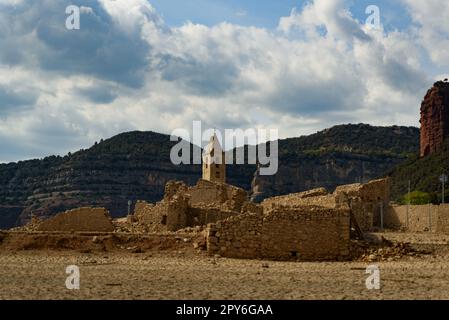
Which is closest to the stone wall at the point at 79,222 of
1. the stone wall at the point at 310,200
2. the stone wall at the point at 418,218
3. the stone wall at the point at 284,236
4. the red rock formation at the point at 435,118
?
the stone wall at the point at 310,200

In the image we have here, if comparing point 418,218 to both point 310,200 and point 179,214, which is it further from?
point 179,214

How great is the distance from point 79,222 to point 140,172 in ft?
342

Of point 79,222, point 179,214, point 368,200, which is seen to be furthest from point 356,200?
point 79,222

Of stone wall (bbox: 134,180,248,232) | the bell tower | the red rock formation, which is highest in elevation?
the red rock formation

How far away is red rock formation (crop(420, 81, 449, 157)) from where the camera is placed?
342 feet

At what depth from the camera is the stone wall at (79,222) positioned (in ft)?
96.9

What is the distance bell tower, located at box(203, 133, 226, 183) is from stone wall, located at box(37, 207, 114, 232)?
110 feet

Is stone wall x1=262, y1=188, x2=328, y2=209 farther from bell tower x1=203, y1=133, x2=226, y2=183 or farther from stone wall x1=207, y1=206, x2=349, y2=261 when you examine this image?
bell tower x1=203, y1=133, x2=226, y2=183

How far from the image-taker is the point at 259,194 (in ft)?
406

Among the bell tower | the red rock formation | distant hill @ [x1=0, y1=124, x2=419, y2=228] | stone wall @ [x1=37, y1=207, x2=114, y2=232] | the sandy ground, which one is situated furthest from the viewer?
distant hill @ [x1=0, y1=124, x2=419, y2=228]

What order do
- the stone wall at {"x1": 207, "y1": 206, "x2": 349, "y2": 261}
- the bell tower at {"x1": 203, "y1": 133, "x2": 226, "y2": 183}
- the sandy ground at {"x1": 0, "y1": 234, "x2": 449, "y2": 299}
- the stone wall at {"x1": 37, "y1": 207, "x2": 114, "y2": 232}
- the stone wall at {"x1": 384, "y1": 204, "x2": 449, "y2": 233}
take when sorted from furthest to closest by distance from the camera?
the bell tower at {"x1": 203, "y1": 133, "x2": 226, "y2": 183} < the stone wall at {"x1": 384, "y1": 204, "x2": 449, "y2": 233} < the stone wall at {"x1": 37, "y1": 207, "x2": 114, "y2": 232} < the stone wall at {"x1": 207, "y1": 206, "x2": 349, "y2": 261} < the sandy ground at {"x1": 0, "y1": 234, "x2": 449, "y2": 299}

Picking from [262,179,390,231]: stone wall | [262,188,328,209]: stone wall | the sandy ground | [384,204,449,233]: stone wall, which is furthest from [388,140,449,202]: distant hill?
the sandy ground

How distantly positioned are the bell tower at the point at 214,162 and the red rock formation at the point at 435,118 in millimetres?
48067

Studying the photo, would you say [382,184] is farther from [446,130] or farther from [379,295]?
[446,130]
